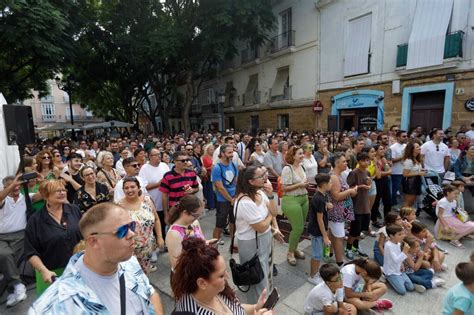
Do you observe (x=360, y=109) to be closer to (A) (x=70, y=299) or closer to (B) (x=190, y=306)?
(B) (x=190, y=306)

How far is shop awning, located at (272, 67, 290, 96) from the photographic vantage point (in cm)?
1923

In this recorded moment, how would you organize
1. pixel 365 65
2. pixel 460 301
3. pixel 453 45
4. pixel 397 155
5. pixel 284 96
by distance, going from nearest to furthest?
1. pixel 460 301
2. pixel 397 155
3. pixel 453 45
4. pixel 365 65
5. pixel 284 96

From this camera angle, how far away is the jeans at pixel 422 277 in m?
3.67

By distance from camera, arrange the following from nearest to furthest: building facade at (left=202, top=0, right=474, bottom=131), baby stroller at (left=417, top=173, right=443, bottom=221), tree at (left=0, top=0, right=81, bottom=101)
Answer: baby stroller at (left=417, top=173, right=443, bottom=221)
tree at (left=0, top=0, right=81, bottom=101)
building facade at (left=202, top=0, right=474, bottom=131)

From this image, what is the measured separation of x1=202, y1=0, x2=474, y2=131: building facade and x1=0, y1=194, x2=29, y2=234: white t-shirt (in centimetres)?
960

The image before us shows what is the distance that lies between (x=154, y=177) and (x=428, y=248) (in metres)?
4.38

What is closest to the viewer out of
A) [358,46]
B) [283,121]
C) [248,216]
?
[248,216]

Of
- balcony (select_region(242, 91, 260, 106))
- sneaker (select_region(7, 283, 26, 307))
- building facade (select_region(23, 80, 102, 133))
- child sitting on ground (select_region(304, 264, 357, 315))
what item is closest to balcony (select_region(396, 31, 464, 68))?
child sitting on ground (select_region(304, 264, 357, 315))

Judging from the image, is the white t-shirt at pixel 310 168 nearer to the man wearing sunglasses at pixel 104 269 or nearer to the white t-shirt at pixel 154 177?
the white t-shirt at pixel 154 177

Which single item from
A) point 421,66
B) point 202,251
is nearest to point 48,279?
point 202,251

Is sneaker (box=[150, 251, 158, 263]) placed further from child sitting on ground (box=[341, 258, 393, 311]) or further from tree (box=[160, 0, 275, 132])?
tree (box=[160, 0, 275, 132])

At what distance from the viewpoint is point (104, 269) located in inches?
54.4

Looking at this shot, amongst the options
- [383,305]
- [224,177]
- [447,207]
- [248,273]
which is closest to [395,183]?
[447,207]

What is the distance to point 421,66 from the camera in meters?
11.5
